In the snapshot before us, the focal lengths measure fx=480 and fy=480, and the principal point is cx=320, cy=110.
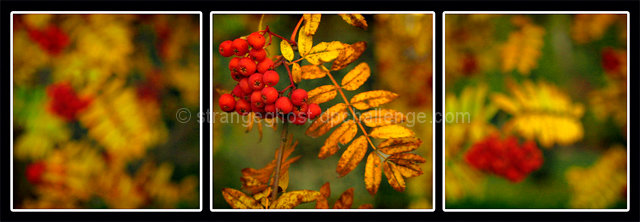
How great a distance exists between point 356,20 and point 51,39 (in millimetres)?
1313

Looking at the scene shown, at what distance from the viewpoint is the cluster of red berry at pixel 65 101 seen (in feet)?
6.70

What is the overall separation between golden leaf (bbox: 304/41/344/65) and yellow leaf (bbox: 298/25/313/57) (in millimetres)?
17

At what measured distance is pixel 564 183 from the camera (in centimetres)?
208

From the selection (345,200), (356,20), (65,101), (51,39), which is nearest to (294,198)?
(345,200)

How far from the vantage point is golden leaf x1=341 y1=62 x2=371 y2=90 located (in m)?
1.90

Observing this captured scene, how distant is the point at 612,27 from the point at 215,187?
6.11 feet

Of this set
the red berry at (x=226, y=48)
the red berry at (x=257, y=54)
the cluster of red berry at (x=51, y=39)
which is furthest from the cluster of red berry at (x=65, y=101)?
the red berry at (x=257, y=54)

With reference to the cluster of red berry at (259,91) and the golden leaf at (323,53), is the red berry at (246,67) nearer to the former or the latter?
the cluster of red berry at (259,91)

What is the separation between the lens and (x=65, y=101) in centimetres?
204

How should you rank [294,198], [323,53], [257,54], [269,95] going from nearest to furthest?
[269,95] → [257,54] → [323,53] → [294,198]

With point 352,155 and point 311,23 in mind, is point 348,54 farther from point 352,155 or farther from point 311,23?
point 352,155
